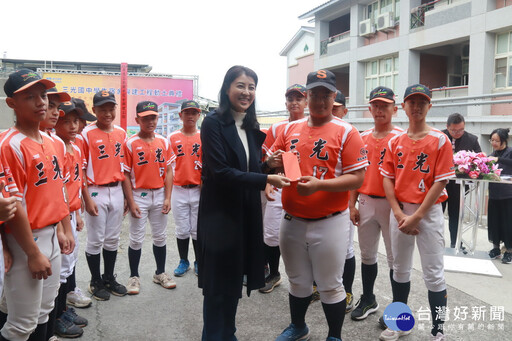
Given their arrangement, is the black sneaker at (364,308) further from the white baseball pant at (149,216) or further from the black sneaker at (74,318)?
the black sneaker at (74,318)

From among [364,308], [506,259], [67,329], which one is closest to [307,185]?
[364,308]

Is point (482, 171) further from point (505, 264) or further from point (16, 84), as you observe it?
point (16, 84)

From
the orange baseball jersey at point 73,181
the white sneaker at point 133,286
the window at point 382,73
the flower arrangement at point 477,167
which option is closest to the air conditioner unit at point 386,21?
the window at point 382,73

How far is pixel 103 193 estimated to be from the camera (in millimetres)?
4211

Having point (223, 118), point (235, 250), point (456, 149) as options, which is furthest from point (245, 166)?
point (456, 149)

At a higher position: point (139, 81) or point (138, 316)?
point (139, 81)

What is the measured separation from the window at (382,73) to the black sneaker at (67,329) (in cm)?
1732

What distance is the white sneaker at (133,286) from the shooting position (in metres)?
4.33

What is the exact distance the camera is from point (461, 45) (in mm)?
16453

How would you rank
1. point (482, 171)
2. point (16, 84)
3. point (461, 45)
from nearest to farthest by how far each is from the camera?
1. point (16, 84)
2. point (482, 171)
3. point (461, 45)

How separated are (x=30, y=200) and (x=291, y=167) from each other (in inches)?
65.9

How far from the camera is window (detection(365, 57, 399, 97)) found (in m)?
18.1

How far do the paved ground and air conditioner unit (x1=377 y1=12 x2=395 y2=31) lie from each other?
15.1 metres

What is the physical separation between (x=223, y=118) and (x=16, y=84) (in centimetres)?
130
